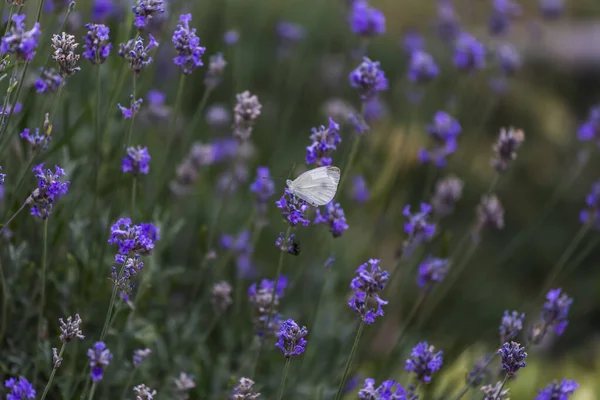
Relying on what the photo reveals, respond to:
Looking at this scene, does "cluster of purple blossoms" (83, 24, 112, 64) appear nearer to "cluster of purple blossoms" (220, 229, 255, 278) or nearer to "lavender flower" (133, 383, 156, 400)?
"lavender flower" (133, 383, 156, 400)

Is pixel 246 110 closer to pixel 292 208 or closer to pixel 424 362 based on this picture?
pixel 292 208

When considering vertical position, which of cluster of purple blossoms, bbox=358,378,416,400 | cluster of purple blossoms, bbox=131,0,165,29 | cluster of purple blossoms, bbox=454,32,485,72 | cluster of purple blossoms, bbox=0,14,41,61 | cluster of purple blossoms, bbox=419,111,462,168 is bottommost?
cluster of purple blossoms, bbox=358,378,416,400

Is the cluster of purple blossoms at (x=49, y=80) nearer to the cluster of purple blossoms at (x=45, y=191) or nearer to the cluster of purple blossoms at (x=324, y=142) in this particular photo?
the cluster of purple blossoms at (x=45, y=191)

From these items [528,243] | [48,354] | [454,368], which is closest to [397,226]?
[528,243]

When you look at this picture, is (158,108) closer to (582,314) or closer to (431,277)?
(431,277)

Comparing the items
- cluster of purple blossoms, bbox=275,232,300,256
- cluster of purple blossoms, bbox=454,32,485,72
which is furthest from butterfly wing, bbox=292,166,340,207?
cluster of purple blossoms, bbox=454,32,485,72

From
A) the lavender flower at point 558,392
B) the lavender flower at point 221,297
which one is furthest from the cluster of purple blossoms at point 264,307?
the lavender flower at point 558,392
